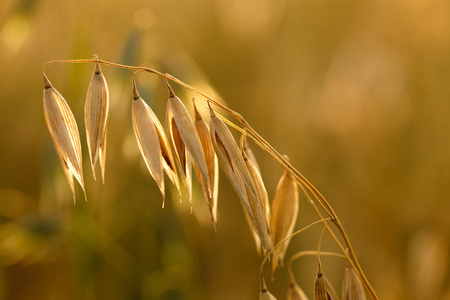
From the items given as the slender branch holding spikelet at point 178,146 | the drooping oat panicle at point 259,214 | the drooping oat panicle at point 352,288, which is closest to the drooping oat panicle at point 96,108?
the slender branch holding spikelet at point 178,146

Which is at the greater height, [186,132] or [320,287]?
[186,132]

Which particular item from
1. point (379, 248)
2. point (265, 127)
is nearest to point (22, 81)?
point (265, 127)

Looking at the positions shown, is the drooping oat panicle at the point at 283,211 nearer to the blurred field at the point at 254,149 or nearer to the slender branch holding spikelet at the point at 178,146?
the slender branch holding spikelet at the point at 178,146

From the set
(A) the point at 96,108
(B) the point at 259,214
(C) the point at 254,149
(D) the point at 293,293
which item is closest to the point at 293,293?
(D) the point at 293,293

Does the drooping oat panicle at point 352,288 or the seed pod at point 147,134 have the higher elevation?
the seed pod at point 147,134

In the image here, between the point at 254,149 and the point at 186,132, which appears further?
the point at 254,149

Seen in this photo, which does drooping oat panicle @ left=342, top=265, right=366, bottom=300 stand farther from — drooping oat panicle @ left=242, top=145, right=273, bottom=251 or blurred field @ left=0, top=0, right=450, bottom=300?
blurred field @ left=0, top=0, right=450, bottom=300

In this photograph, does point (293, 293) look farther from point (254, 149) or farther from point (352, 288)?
point (254, 149)
